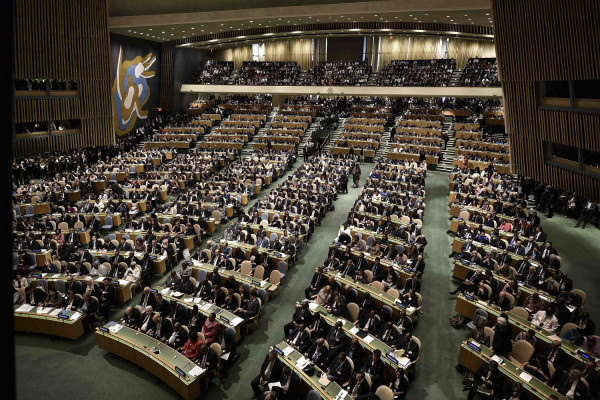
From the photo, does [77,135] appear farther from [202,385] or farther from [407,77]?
[407,77]

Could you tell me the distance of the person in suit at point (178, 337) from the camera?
769 centimetres

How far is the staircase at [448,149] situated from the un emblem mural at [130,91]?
20.5 m

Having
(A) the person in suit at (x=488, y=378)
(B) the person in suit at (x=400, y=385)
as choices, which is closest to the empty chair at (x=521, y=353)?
(A) the person in suit at (x=488, y=378)

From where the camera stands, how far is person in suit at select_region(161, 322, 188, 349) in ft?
25.2

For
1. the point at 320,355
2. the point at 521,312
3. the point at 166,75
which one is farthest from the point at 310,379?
the point at 166,75

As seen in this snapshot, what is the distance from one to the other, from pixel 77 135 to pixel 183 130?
1437 centimetres

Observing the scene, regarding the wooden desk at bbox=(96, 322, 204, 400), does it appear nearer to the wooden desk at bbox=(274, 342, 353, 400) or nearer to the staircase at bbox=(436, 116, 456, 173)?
the wooden desk at bbox=(274, 342, 353, 400)

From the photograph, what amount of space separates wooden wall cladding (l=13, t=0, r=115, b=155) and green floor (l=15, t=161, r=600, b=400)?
6735mm

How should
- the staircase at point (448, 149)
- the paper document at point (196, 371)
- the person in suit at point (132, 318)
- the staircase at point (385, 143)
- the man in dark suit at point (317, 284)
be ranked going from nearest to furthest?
the paper document at point (196, 371)
the person in suit at point (132, 318)
the man in dark suit at point (317, 284)
the staircase at point (448, 149)
the staircase at point (385, 143)

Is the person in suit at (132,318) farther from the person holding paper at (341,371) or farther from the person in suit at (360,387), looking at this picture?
the person in suit at (360,387)

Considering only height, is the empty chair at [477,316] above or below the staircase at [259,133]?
below

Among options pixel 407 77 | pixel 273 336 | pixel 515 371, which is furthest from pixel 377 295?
pixel 407 77

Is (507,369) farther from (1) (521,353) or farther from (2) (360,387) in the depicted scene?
(2) (360,387)

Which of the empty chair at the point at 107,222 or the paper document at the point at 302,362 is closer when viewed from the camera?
the paper document at the point at 302,362
